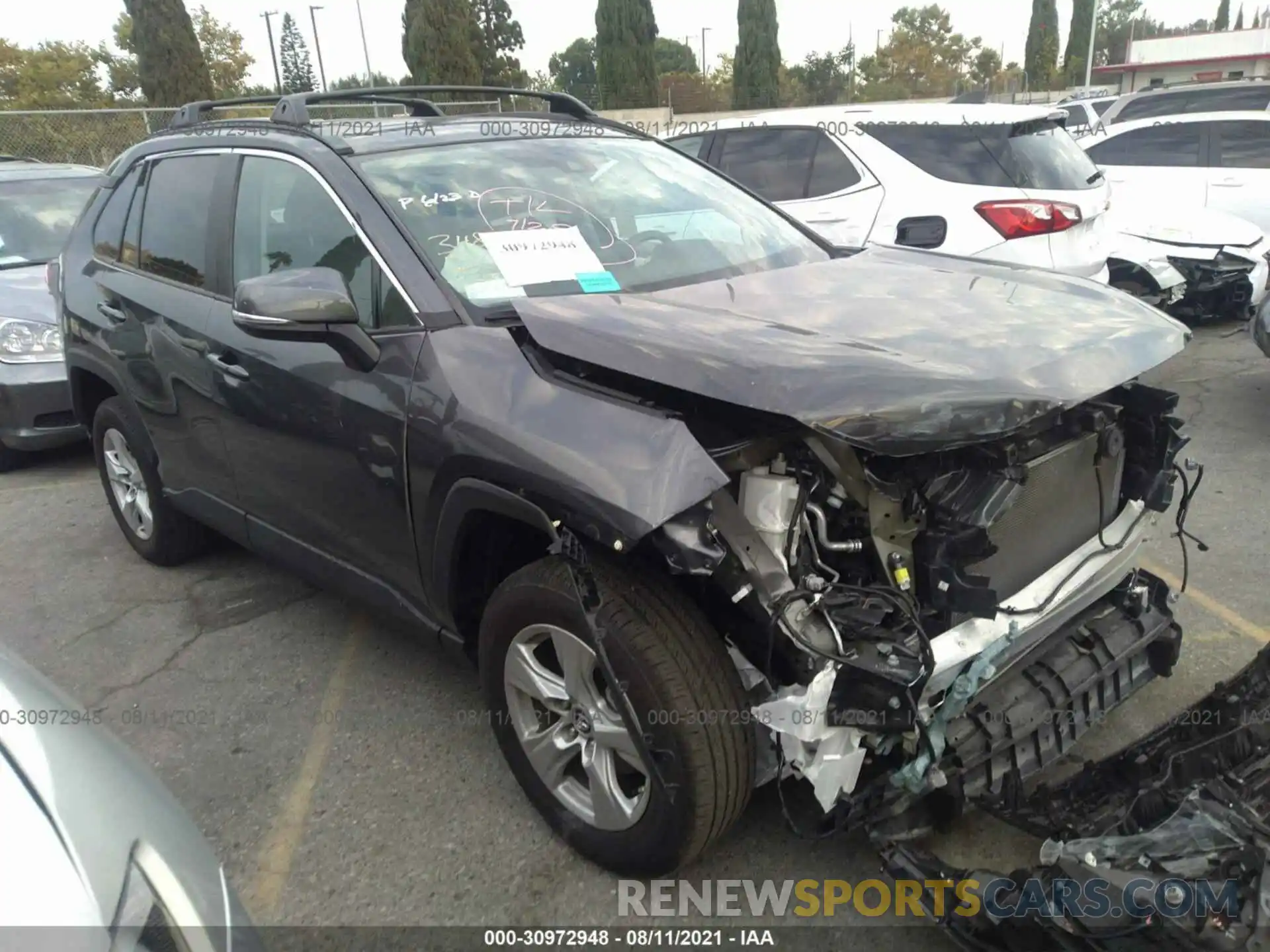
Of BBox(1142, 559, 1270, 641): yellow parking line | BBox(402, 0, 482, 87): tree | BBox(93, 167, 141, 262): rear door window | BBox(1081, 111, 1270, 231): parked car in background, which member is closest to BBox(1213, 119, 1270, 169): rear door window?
BBox(1081, 111, 1270, 231): parked car in background

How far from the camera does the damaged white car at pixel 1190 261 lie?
7.48 meters

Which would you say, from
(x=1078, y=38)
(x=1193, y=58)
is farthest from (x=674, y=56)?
(x=1193, y=58)

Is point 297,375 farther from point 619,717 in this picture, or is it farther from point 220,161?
point 619,717

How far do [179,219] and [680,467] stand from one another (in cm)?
278

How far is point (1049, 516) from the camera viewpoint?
2496 mm

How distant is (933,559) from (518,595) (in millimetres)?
1015

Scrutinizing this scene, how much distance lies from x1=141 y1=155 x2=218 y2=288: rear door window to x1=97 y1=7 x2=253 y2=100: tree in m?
36.5

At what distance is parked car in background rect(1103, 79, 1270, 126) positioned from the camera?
10.7 meters

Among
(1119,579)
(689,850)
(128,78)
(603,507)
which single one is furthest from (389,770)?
(128,78)

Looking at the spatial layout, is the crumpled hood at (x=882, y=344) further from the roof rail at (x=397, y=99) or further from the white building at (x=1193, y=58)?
the white building at (x=1193, y=58)

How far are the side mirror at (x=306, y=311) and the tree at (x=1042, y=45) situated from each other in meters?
54.6

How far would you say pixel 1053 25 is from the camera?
171 ft

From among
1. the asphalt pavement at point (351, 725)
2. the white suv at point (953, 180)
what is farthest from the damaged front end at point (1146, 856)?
the white suv at point (953, 180)

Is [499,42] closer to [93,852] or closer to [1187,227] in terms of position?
[1187,227]
